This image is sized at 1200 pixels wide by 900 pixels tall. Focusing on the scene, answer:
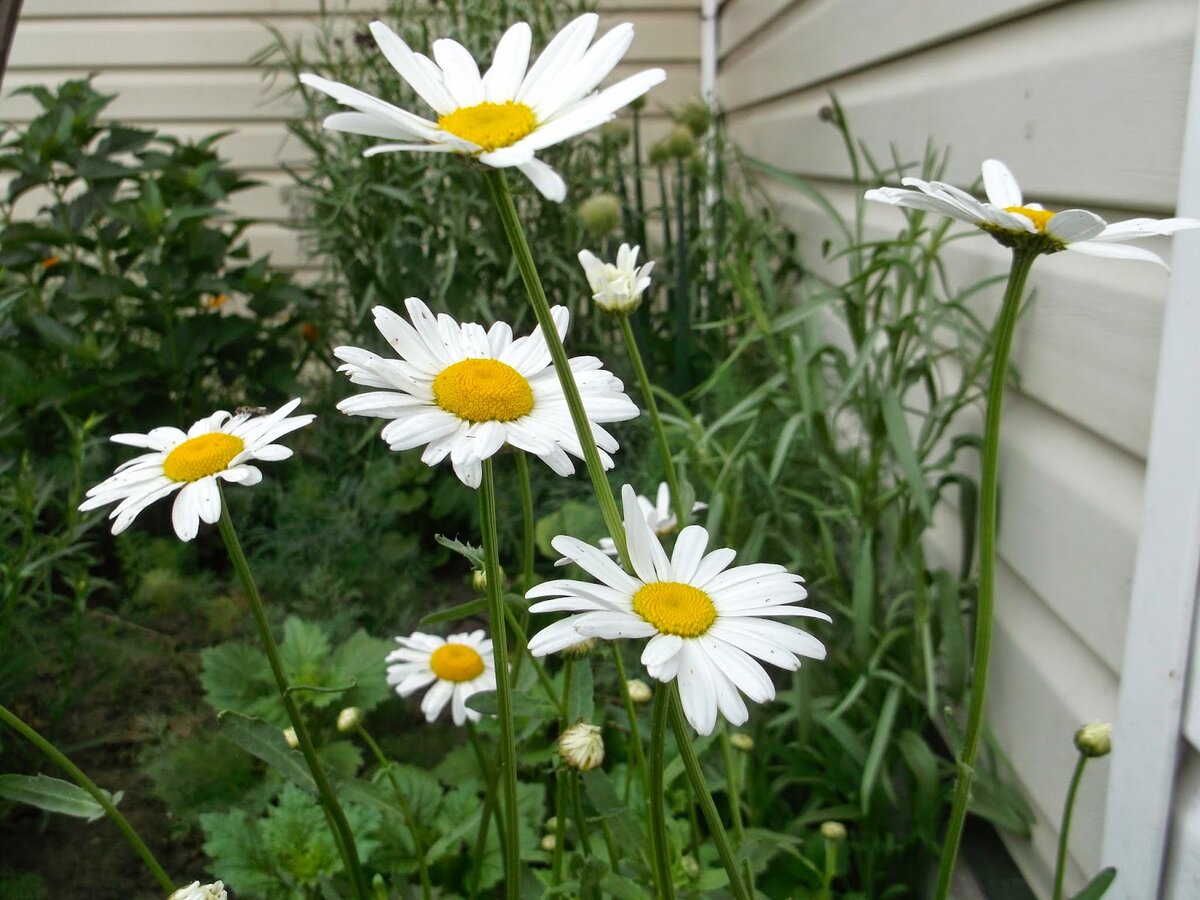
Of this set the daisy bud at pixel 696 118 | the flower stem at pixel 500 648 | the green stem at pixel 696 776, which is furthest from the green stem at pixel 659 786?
the daisy bud at pixel 696 118

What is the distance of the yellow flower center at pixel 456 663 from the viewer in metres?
1.15

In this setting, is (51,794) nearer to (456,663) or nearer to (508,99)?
(456,663)

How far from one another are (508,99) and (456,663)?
731 millimetres

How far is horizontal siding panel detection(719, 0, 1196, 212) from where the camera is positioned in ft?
3.27

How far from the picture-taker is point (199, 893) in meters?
0.77

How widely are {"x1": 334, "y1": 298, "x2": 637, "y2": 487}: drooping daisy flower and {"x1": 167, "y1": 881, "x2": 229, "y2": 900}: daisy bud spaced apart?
1.29 ft

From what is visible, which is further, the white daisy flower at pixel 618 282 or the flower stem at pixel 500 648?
the white daisy flower at pixel 618 282

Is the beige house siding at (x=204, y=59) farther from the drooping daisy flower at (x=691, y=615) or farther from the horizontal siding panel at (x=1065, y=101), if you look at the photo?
the drooping daisy flower at (x=691, y=615)

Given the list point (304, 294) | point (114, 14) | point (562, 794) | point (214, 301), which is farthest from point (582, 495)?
point (114, 14)

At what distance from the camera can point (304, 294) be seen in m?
2.60

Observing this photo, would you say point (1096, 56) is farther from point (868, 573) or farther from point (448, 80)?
point (448, 80)

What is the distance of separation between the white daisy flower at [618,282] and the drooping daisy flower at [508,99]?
0.22m

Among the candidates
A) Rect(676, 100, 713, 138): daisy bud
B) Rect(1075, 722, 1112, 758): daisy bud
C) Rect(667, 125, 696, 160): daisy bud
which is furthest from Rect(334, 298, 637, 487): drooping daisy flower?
Rect(676, 100, 713, 138): daisy bud

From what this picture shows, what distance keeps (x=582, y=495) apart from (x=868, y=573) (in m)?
1.13
